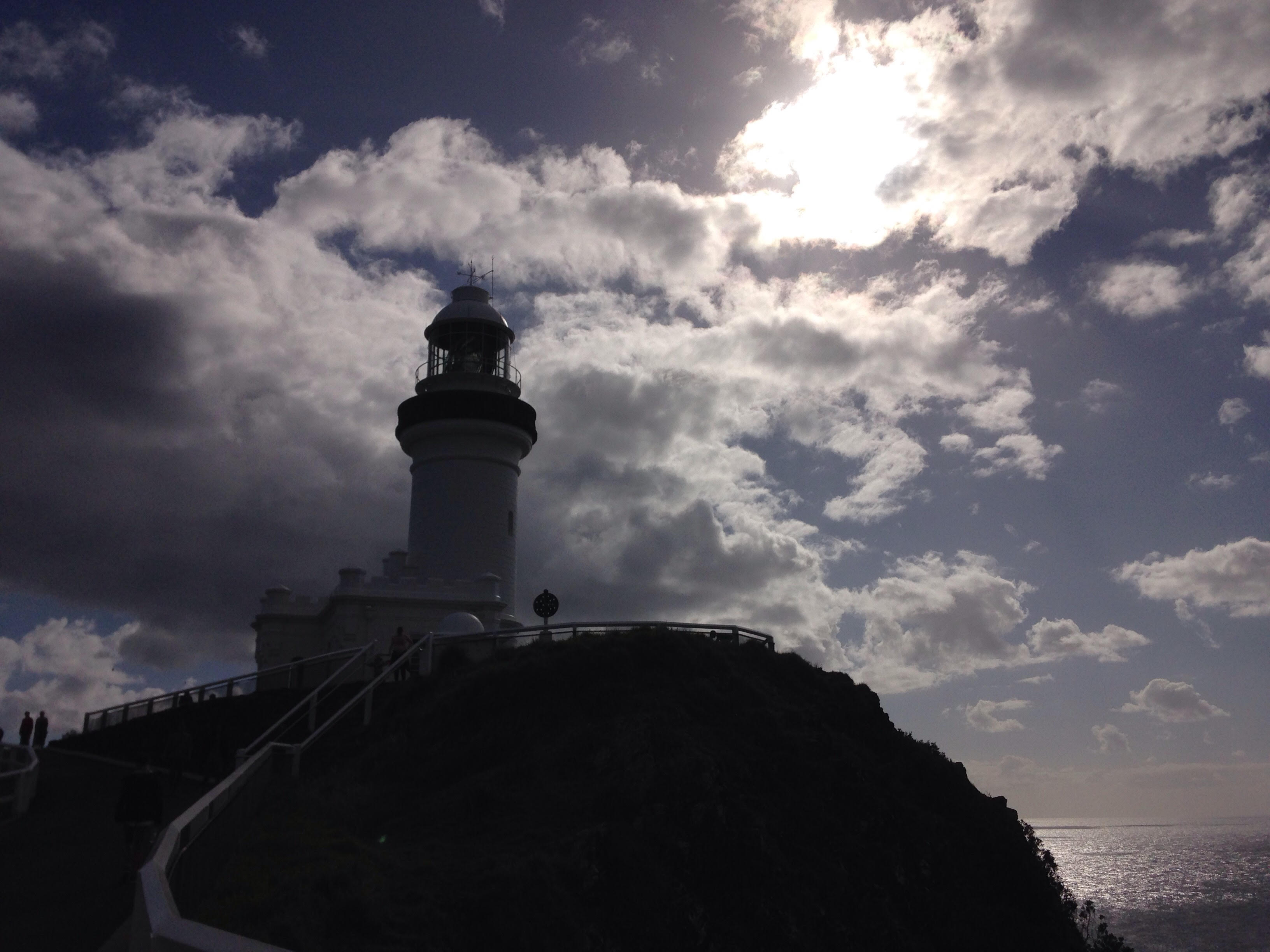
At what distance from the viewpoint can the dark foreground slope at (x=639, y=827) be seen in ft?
46.8

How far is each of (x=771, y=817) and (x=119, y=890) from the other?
36.9 ft

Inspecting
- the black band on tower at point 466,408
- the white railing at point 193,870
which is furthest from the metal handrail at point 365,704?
the black band on tower at point 466,408

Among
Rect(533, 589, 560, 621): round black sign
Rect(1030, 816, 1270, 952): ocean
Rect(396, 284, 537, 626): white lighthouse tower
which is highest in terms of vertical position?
Rect(396, 284, 537, 626): white lighthouse tower

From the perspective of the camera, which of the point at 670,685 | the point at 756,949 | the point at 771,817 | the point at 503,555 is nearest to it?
the point at 756,949

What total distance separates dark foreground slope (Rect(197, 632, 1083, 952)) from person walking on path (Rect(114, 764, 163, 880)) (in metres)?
1.28

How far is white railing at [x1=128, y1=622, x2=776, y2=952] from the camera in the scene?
4641mm

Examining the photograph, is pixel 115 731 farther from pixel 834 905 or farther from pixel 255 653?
pixel 834 905

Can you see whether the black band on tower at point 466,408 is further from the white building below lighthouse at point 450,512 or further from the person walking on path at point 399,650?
the person walking on path at point 399,650

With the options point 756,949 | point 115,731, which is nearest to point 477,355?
point 115,731

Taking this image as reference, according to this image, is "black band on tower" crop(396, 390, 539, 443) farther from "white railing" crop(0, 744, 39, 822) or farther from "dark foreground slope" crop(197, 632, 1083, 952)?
"white railing" crop(0, 744, 39, 822)

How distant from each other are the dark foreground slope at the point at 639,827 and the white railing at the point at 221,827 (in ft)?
1.95

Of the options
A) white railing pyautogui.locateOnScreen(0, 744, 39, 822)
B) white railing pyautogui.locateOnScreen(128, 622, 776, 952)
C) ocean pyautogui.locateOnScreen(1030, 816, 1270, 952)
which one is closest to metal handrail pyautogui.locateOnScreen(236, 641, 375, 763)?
white railing pyautogui.locateOnScreen(128, 622, 776, 952)

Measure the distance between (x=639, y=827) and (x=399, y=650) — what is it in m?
11.2

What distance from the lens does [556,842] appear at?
1656 cm
